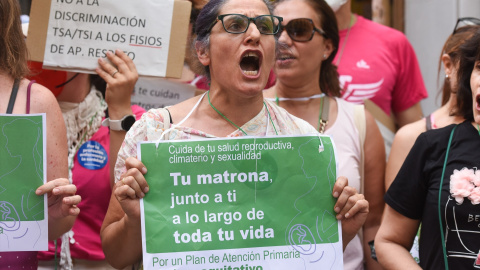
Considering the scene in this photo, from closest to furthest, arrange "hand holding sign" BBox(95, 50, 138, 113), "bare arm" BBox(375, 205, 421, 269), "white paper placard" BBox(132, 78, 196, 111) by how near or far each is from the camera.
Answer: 1. "bare arm" BBox(375, 205, 421, 269)
2. "hand holding sign" BBox(95, 50, 138, 113)
3. "white paper placard" BBox(132, 78, 196, 111)

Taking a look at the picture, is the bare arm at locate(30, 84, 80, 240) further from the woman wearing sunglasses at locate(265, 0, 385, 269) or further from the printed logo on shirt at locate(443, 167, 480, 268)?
the printed logo on shirt at locate(443, 167, 480, 268)

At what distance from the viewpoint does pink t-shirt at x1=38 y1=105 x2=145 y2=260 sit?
382 cm

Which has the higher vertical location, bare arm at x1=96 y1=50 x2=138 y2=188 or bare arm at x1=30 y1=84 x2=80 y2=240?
bare arm at x1=96 y1=50 x2=138 y2=188

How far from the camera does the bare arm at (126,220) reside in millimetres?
2773

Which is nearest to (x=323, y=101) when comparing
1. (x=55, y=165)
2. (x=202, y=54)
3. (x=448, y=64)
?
(x=448, y=64)

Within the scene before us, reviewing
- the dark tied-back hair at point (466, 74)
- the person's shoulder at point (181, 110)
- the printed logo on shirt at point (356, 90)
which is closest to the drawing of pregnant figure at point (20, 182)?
the person's shoulder at point (181, 110)

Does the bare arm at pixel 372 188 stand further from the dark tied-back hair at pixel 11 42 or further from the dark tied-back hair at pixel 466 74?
the dark tied-back hair at pixel 11 42

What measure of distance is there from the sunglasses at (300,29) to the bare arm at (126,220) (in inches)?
60.3

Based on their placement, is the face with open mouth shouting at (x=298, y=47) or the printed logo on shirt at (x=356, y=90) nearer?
the face with open mouth shouting at (x=298, y=47)

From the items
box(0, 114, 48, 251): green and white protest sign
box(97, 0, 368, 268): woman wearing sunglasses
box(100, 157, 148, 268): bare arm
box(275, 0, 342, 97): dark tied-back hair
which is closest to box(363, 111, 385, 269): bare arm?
box(275, 0, 342, 97): dark tied-back hair

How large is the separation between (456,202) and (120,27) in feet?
5.74

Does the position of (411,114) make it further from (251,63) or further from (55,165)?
(55,165)

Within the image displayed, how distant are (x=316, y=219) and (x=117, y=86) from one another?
132cm

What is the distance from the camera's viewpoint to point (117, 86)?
3713 millimetres
